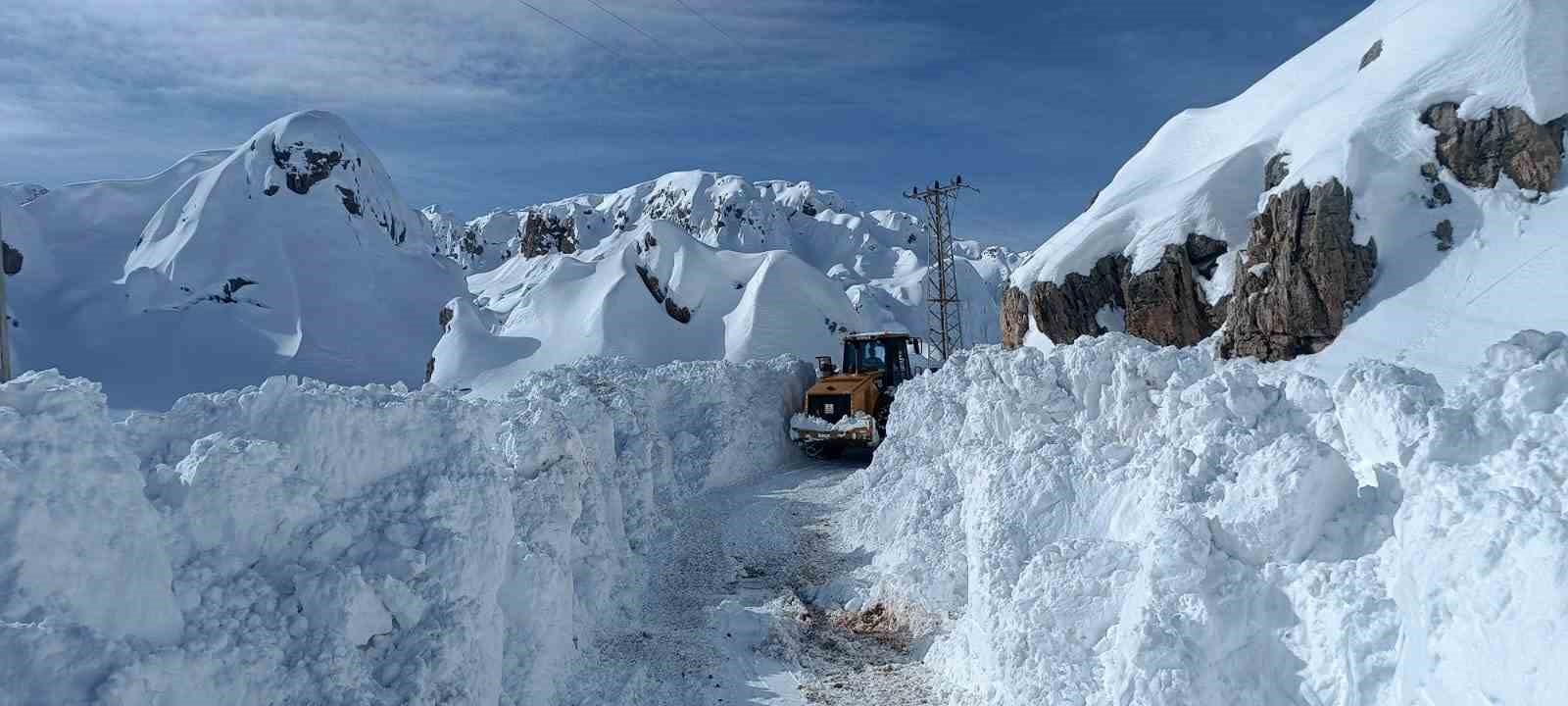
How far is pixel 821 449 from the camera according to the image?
15.1 meters

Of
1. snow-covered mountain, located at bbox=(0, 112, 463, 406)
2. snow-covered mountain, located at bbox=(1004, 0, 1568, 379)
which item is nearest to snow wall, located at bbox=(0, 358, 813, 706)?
snow-covered mountain, located at bbox=(1004, 0, 1568, 379)

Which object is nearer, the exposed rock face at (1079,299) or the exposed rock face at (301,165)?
the exposed rock face at (1079,299)

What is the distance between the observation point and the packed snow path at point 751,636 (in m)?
6.35

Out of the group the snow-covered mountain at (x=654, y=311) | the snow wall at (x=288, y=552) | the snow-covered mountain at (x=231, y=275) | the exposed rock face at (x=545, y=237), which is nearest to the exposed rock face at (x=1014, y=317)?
the snow wall at (x=288, y=552)

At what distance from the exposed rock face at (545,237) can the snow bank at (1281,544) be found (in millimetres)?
63012

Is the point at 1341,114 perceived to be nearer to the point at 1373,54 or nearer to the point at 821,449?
the point at 1373,54

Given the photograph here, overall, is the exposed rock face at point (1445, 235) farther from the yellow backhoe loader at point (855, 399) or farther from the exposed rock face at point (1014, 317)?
the yellow backhoe loader at point (855, 399)

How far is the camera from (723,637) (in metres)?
7.40

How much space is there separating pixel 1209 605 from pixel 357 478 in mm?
4721

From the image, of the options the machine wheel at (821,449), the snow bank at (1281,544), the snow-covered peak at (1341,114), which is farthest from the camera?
the machine wheel at (821,449)

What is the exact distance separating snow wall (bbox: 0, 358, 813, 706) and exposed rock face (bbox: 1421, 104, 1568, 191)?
10.9 m

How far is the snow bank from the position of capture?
3.21m

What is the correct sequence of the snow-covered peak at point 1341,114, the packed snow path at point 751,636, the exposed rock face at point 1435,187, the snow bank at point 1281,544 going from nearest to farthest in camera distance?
the snow bank at point 1281,544
the packed snow path at point 751,636
the exposed rock face at point 1435,187
the snow-covered peak at point 1341,114

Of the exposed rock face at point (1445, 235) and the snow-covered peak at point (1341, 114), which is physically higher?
the snow-covered peak at point (1341, 114)
